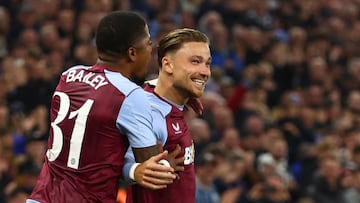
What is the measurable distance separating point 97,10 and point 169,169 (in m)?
8.18

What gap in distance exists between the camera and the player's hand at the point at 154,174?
489 centimetres

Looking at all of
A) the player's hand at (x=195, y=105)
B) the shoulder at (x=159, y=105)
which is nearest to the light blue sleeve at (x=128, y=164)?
the shoulder at (x=159, y=105)

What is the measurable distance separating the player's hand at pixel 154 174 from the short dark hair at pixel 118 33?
588 millimetres

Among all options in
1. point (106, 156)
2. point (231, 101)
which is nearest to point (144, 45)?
point (106, 156)

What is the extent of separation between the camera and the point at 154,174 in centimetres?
489

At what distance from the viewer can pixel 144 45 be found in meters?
5.11

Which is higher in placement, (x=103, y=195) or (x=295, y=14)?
(x=103, y=195)

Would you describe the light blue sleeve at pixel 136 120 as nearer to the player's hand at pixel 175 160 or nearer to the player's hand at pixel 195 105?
the player's hand at pixel 175 160

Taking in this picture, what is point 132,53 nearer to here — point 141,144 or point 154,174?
point 141,144

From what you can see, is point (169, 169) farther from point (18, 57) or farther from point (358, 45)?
point (358, 45)

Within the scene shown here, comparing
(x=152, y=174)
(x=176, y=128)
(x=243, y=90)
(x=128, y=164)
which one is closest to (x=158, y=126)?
(x=176, y=128)

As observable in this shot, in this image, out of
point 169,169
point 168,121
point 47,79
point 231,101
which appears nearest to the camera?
point 169,169

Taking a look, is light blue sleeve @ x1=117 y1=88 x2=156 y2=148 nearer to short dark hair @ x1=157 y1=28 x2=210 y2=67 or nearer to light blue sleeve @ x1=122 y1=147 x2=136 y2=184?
light blue sleeve @ x1=122 y1=147 x2=136 y2=184

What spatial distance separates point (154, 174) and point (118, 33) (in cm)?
74
